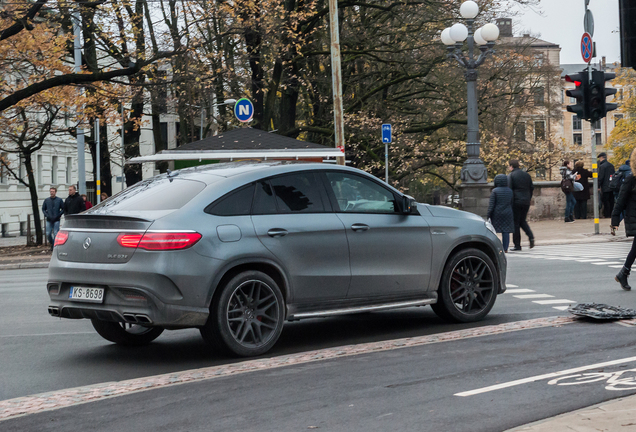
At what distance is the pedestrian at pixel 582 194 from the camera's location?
2792 centimetres

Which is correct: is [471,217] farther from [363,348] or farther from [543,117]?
[543,117]

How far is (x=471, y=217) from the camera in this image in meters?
8.72

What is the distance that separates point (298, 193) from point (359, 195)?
68 cm

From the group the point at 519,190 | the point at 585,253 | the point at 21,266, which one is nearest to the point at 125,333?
the point at 585,253

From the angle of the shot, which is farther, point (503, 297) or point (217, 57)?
point (217, 57)

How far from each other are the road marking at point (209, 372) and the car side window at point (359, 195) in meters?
1.24

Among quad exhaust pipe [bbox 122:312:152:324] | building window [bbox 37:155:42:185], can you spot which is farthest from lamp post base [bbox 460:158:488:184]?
building window [bbox 37:155:42:185]

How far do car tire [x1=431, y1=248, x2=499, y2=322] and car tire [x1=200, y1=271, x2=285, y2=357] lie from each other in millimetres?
2002

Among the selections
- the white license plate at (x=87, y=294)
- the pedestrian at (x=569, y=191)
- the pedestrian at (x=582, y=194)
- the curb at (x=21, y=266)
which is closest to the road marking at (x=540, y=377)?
the white license plate at (x=87, y=294)

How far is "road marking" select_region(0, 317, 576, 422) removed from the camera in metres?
5.70

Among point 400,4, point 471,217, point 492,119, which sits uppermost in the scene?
point 400,4

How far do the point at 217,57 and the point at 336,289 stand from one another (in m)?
21.3

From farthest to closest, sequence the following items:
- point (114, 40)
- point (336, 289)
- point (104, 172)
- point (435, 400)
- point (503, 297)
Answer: point (104, 172) < point (114, 40) < point (503, 297) < point (336, 289) < point (435, 400)

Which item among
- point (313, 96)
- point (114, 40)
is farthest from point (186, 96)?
point (313, 96)
